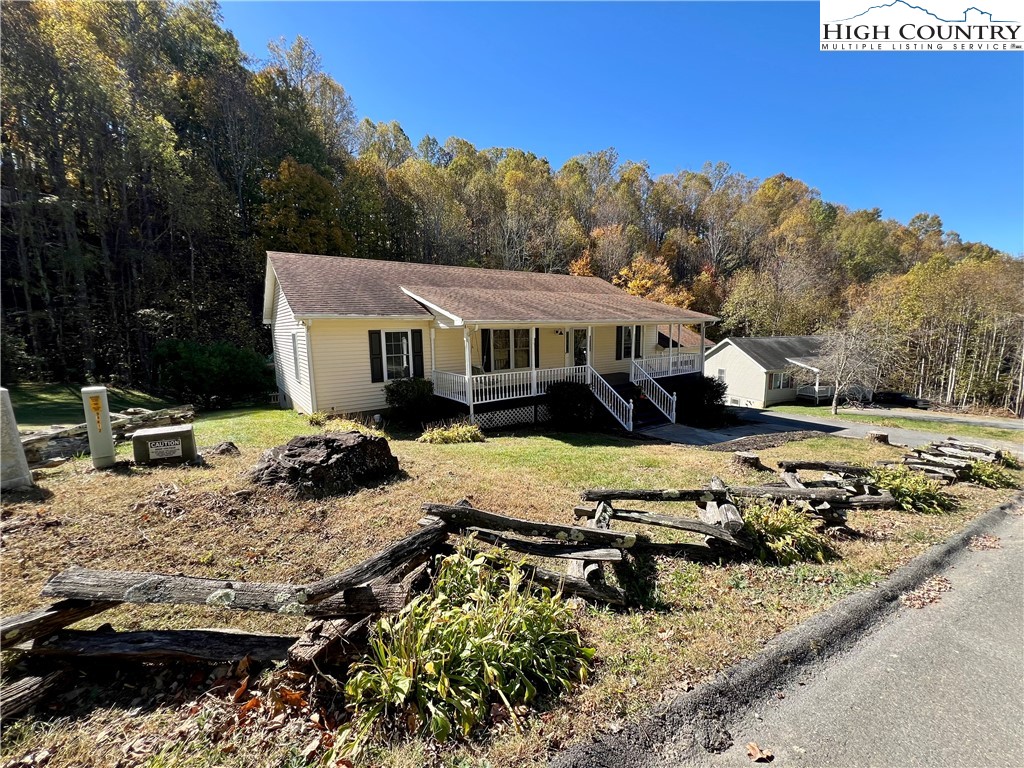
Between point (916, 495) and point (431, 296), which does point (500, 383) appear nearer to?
point (431, 296)

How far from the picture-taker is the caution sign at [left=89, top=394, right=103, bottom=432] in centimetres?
639

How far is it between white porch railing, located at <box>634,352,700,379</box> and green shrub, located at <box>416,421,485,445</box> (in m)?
8.05

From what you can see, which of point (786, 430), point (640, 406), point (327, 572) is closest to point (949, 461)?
point (786, 430)

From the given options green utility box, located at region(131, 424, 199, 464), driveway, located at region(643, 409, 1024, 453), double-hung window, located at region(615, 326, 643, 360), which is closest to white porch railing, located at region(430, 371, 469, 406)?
driveway, located at region(643, 409, 1024, 453)

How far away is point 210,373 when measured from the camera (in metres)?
15.4

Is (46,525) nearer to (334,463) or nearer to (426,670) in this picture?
(334,463)

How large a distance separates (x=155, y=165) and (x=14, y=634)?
24.3m

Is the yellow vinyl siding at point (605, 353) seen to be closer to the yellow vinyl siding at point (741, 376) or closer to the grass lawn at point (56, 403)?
the yellow vinyl siding at point (741, 376)

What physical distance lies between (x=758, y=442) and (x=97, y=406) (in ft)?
50.6

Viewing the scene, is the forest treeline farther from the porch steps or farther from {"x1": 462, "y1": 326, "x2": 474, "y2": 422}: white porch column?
the porch steps

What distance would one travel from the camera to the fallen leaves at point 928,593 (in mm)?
4082

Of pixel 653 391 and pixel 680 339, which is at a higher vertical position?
pixel 680 339

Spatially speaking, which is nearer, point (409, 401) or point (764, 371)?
point (409, 401)

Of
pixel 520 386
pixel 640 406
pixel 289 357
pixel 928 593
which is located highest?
pixel 289 357
